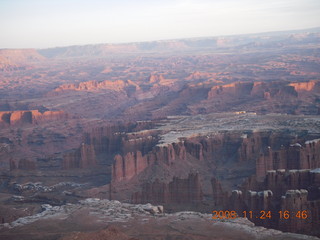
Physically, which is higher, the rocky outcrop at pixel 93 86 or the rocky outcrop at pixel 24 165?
the rocky outcrop at pixel 93 86

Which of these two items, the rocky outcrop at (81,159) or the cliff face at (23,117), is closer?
the rocky outcrop at (81,159)

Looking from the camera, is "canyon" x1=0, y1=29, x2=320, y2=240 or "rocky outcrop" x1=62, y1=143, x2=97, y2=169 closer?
"canyon" x1=0, y1=29, x2=320, y2=240

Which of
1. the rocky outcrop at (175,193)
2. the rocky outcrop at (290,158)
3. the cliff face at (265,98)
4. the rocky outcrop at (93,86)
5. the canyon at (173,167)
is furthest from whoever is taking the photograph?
the rocky outcrop at (93,86)

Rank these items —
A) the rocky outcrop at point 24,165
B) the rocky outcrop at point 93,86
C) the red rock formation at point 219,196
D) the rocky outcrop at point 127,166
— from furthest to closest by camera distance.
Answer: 1. the rocky outcrop at point 93,86
2. the rocky outcrop at point 24,165
3. the rocky outcrop at point 127,166
4. the red rock formation at point 219,196

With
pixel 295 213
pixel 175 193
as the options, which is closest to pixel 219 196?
pixel 175 193

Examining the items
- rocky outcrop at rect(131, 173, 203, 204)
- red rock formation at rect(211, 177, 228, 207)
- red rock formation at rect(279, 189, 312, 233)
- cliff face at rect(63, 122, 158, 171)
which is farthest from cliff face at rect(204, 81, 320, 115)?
red rock formation at rect(279, 189, 312, 233)

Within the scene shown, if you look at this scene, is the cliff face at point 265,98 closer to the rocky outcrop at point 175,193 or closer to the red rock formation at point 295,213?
the rocky outcrop at point 175,193

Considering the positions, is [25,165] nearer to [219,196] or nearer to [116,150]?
[116,150]

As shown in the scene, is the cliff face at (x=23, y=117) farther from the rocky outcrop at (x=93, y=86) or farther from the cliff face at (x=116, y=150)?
the rocky outcrop at (x=93, y=86)

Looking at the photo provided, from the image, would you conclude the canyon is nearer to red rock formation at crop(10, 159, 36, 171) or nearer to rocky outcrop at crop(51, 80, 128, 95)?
red rock formation at crop(10, 159, 36, 171)

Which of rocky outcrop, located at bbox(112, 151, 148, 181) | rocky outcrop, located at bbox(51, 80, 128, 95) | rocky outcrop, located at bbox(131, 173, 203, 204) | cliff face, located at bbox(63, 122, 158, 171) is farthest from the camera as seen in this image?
rocky outcrop, located at bbox(51, 80, 128, 95)

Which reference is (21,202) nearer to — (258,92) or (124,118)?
(124,118)

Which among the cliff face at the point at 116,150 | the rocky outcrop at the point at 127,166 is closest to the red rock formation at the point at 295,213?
the rocky outcrop at the point at 127,166
